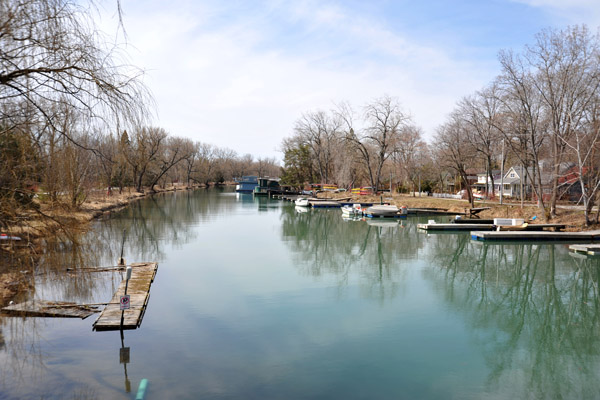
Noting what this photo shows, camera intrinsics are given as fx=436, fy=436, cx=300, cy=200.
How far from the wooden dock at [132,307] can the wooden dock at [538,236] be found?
19.6 metres

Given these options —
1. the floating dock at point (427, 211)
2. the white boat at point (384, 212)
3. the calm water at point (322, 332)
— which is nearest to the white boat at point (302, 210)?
the white boat at point (384, 212)

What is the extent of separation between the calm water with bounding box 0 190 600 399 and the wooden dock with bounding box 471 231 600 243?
4.96 meters

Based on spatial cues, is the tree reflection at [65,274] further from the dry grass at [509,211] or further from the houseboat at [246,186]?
the houseboat at [246,186]

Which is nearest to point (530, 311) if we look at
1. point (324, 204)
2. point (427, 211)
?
point (427, 211)

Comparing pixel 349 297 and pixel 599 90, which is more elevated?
pixel 599 90

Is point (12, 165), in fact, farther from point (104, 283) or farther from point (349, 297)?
point (349, 297)

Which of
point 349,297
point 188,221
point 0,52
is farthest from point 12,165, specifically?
point 188,221

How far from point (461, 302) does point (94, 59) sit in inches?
482

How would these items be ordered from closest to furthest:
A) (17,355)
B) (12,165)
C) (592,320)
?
(12,165) < (17,355) < (592,320)

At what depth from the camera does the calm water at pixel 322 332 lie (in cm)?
789

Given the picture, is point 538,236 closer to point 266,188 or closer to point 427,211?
point 427,211

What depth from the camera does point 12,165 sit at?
661 cm

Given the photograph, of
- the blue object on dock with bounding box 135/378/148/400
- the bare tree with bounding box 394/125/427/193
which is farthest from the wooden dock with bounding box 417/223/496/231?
the bare tree with bounding box 394/125/427/193

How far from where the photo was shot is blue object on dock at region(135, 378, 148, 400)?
713 centimetres
